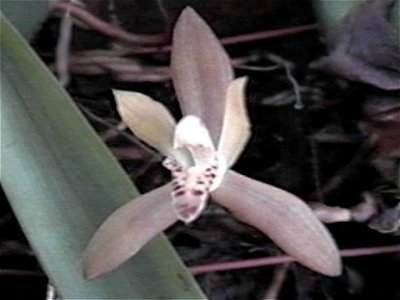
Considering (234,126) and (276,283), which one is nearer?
(234,126)

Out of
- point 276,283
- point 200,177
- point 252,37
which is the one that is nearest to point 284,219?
point 200,177

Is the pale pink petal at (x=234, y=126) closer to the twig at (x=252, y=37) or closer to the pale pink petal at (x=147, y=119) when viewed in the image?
the pale pink petal at (x=147, y=119)

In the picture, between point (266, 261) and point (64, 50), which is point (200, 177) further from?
point (64, 50)

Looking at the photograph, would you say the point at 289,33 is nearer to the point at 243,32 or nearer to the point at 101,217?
the point at 243,32

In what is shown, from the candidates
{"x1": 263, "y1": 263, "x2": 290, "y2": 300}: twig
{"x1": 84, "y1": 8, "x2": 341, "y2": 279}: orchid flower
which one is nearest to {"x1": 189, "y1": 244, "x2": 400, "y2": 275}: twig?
{"x1": 263, "y1": 263, "x2": 290, "y2": 300}: twig

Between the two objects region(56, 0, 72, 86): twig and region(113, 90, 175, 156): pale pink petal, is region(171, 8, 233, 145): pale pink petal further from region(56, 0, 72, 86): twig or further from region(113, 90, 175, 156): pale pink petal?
region(56, 0, 72, 86): twig
